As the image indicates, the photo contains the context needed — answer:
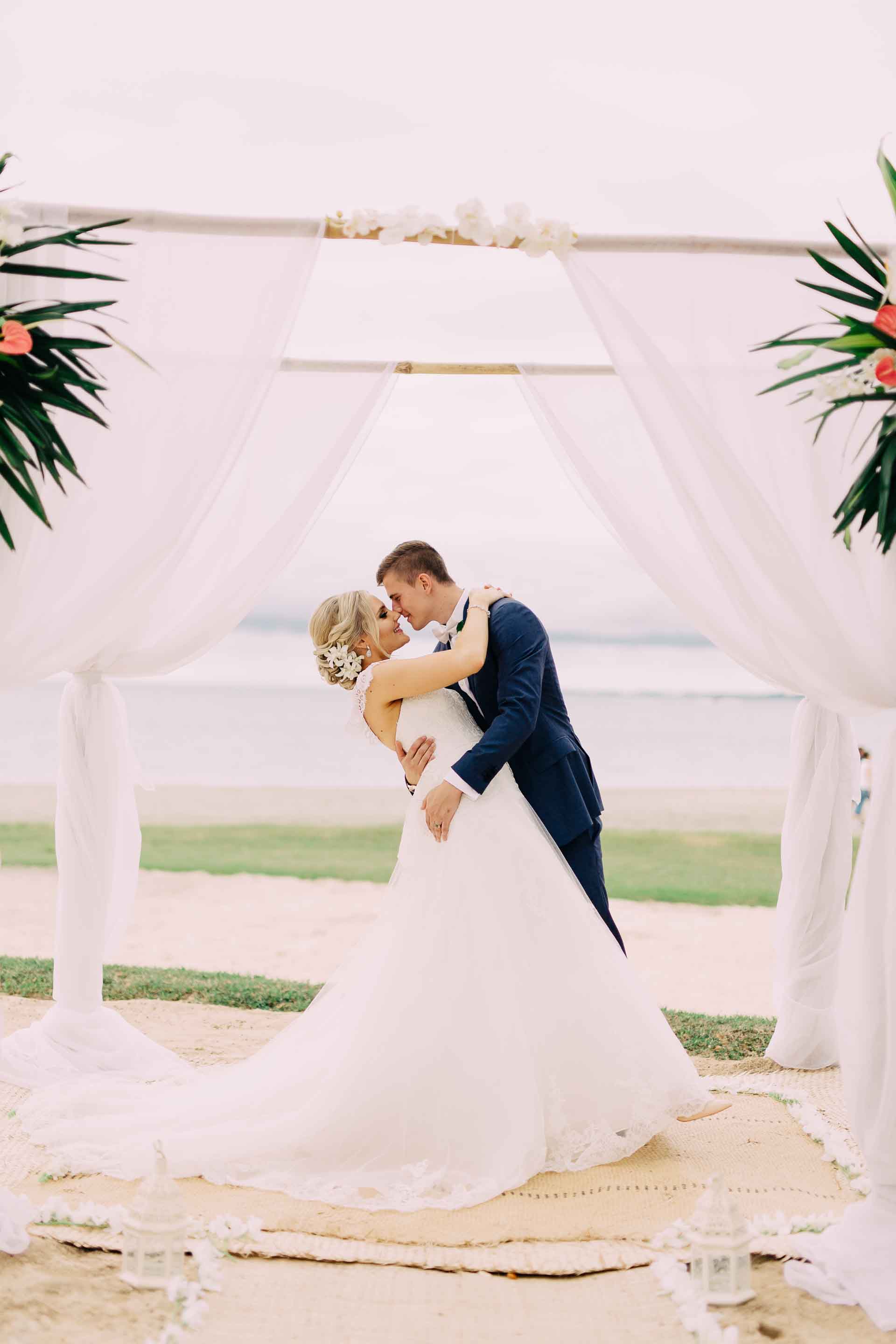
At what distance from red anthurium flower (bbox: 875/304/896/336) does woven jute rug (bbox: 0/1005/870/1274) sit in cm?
228

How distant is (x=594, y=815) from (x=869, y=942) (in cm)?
116

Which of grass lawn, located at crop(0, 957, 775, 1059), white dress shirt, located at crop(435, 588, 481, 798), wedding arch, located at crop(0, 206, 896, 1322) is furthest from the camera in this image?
grass lawn, located at crop(0, 957, 775, 1059)

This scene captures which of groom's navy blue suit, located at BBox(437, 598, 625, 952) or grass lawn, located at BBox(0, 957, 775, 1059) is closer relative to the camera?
groom's navy blue suit, located at BBox(437, 598, 625, 952)

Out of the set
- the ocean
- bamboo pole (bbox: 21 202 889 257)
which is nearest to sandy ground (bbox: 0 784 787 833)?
the ocean

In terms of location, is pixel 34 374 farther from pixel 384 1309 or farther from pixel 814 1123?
pixel 814 1123

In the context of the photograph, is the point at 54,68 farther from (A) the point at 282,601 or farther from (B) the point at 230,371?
(A) the point at 282,601

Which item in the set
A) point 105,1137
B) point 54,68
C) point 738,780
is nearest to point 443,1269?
point 105,1137

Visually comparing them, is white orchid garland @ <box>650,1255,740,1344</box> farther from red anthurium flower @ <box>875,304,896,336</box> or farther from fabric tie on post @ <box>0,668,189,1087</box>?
red anthurium flower @ <box>875,304,896,336</box>

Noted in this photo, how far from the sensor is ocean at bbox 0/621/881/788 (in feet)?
78.7

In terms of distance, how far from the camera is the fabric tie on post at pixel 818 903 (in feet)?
14.4

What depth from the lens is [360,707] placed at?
3.72 meters

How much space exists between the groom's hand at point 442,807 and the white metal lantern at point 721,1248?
1.34m

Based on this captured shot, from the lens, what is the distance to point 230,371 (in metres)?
3.51

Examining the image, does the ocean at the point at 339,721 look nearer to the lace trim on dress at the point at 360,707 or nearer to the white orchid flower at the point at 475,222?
the lace trim on dress at the point at 360,707
